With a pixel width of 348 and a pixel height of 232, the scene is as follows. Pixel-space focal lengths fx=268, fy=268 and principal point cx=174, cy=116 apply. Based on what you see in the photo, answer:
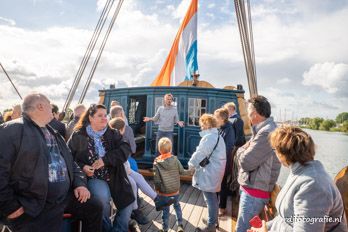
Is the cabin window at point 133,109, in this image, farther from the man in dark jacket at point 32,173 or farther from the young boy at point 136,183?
the man in dark jacket at point 32,173

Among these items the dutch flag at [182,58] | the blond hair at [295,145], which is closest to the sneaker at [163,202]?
the blond hair at [295,145]

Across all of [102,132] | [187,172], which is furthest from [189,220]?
[102,132]

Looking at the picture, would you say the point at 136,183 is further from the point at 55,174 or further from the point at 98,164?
the point at 55,174

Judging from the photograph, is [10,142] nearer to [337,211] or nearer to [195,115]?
[337,211]

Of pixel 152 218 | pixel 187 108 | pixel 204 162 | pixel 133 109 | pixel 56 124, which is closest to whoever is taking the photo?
pixel 204 162

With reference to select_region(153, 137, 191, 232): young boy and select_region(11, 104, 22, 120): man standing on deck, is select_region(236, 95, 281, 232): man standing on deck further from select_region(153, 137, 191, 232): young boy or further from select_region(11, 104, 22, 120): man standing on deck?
select_region(11, 104, 22, 120): man standing on deck

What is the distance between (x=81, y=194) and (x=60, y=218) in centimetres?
26

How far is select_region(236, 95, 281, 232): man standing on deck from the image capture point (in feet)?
7.20

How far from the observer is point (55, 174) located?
211 centimetres

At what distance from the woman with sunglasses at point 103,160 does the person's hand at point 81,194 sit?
17 centimetres

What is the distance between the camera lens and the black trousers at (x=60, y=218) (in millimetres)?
1904

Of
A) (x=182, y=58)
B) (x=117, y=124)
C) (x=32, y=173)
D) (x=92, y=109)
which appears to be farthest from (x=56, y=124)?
(x=182, y=58)

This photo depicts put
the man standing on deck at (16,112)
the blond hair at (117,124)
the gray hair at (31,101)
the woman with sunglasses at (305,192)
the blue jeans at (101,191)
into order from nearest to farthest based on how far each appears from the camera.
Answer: the woman with sunglasses at (305,192), the gray hair at (31,101), the blue jeans at (101,191), the blond hair at (117,124), the man standing on deck at (16,112)

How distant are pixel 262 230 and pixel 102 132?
170cm
